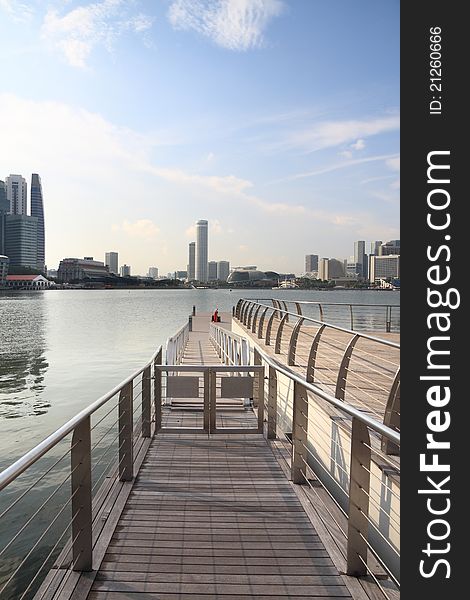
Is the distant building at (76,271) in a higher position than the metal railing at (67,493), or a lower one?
higher

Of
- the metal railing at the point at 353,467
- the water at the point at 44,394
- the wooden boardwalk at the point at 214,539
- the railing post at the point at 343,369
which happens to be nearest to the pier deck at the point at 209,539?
the wooden boardwalk at the point at 214,539

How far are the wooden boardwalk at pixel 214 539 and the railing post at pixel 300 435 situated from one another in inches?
7.4

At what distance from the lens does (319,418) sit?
239 inches

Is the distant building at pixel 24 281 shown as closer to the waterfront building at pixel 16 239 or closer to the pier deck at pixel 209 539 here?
the waterfront building at pixel 16 239

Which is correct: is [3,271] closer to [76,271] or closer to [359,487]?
[76,271]

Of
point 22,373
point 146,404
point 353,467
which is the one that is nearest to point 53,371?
point 22,373

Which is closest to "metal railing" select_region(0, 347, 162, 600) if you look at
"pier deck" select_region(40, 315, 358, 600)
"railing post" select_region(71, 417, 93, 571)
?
"railing post" select_region(71, 417, 93, 571)

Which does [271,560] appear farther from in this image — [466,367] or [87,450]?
[466,367]

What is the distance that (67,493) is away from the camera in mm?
8086

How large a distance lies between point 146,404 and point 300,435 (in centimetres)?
242

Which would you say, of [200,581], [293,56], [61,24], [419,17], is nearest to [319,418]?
[200,581]

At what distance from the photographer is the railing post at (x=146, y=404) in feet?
21.2

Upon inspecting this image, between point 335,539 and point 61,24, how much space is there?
27.3 feet

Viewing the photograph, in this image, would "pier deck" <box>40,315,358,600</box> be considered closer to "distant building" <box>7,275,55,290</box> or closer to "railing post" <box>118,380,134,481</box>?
"railing post" <box>118,380,134,481</box>
